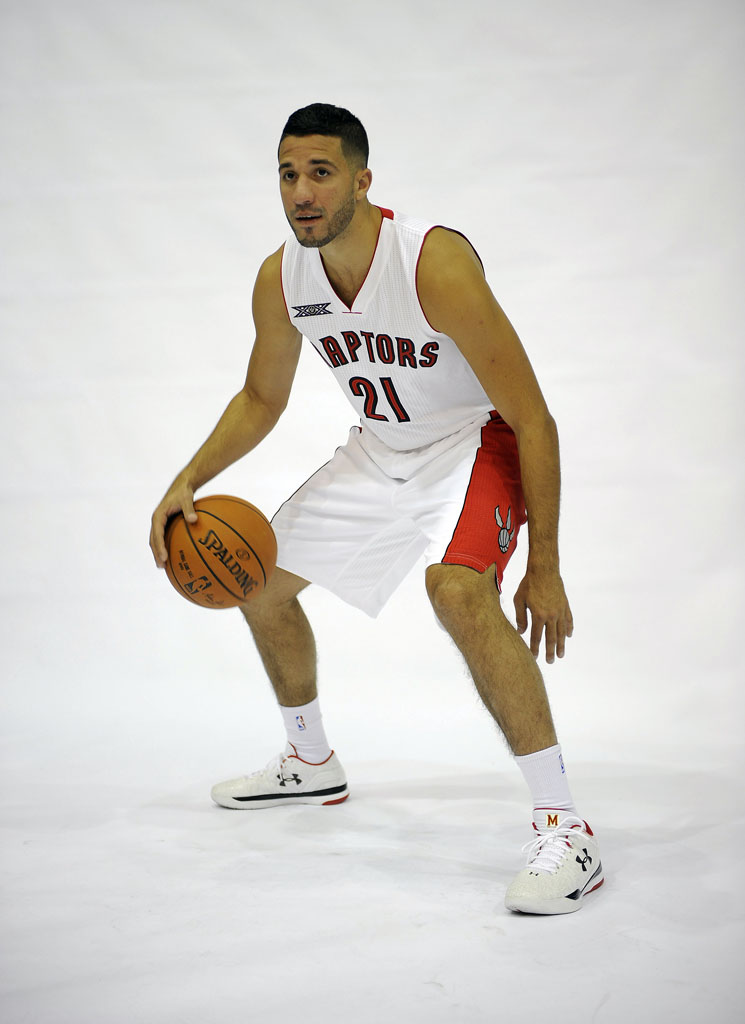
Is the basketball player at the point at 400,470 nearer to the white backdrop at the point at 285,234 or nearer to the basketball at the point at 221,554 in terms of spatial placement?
the basketball at the point at 221,554

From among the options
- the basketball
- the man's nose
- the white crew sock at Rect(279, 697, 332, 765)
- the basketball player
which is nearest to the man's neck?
the basketball player

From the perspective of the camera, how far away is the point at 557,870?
2246 mm

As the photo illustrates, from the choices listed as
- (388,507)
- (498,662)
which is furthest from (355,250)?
(498,662)

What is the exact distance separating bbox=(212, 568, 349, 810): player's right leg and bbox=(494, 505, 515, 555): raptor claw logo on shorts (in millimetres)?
678

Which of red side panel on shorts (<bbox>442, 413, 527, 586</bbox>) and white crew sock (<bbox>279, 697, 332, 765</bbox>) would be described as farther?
white crew sock (<bbox>279, 697, 332, 765</bbox>)

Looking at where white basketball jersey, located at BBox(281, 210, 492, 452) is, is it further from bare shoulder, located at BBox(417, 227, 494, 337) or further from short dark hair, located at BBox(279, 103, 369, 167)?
short dark hair, located at BBox(279, 103, 369, 167)

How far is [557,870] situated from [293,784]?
1.03 meters

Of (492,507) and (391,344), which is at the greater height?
(391,344)

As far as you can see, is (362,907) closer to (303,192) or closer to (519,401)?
(519,401)

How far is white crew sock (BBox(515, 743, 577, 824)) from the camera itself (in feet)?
7.71

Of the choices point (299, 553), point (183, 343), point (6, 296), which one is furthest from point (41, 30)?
point (299, 553)

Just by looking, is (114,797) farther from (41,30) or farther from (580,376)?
(41,30)

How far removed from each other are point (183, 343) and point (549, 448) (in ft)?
8.79

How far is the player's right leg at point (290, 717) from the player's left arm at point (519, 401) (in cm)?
76
